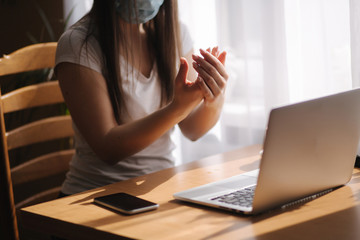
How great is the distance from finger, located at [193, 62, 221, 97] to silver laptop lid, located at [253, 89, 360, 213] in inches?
13.1

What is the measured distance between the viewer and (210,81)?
3.81 ft

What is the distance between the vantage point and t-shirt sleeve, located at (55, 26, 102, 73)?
4.33 ft

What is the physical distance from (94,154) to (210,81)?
1.37 ft

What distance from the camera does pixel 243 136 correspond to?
1848 millimetres

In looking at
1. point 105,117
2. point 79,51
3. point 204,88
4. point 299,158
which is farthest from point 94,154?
point 299,158

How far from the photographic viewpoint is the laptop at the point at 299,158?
0.82m

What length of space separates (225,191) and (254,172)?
0.17 meters

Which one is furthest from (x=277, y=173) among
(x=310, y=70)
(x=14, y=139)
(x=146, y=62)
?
(x=14, y=139)

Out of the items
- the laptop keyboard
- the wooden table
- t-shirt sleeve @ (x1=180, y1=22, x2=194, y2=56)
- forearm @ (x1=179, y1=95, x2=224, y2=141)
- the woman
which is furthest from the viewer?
t-shirt sleeve @ (x1=180, y1=22, x2=194, y2=56)

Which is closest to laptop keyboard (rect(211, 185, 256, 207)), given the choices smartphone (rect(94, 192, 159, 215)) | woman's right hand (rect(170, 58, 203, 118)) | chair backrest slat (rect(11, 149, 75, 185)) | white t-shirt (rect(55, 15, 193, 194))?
smartphone (rect(94, 192, 159, 215))

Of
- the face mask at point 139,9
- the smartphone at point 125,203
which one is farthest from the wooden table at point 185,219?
the face mask at point 139,9

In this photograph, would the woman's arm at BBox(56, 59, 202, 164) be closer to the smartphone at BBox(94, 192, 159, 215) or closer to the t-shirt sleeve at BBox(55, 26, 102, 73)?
the t-shirt sleeve at BBox(55, 26, 102, 73)

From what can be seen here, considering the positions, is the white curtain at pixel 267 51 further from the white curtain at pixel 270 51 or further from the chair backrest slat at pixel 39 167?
the chair backrest slat at pixel 39 167

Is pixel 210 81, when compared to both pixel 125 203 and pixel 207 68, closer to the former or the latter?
pixel 207 68
